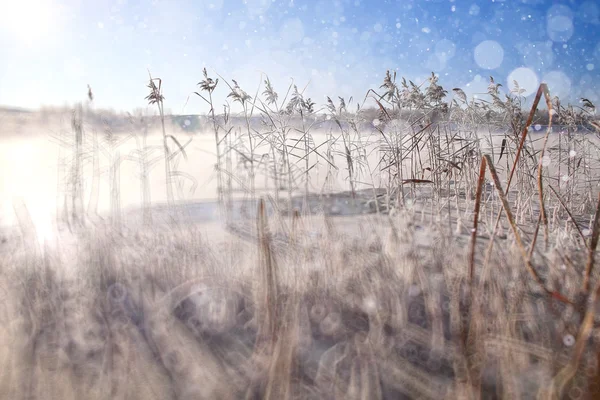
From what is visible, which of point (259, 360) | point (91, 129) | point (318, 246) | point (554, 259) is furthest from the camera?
point (91, 129)

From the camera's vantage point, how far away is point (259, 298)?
1.58 meters

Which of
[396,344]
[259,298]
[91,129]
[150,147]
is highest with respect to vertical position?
[91,129]

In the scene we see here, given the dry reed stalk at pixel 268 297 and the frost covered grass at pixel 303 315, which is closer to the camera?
the frost covered grass at pixel 303 315

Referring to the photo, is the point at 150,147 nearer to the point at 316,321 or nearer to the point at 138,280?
the point at 138,280

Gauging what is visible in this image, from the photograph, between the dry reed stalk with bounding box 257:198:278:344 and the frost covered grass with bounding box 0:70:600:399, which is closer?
the frost covered grass with bounding box 0:70:600:399

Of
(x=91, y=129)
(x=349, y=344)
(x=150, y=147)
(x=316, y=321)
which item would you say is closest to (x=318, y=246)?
(x=316, y=321)

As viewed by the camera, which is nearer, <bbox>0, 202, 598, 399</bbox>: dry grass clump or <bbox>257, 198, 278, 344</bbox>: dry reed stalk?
<bbox>0, 202, 598, 399</bbox>: dry grass clump

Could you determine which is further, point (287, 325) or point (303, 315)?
point (303, 315)

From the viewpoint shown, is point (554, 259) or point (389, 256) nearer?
point (554, 259)

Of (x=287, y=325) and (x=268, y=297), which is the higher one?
(x=268, y=297)

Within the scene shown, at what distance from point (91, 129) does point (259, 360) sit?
3153 millimetres

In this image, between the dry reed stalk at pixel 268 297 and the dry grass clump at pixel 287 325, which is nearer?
the dry grass clump at pixel 287 325

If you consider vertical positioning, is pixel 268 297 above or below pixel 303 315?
above

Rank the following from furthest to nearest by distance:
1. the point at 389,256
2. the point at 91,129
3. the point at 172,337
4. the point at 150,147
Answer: the point at 91,129 < the point at 150,147 < the point at 389,256 < the point at 172,337
